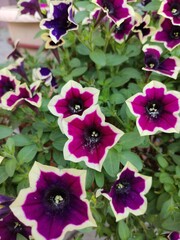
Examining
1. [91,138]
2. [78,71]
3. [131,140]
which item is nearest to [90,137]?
[91,138]

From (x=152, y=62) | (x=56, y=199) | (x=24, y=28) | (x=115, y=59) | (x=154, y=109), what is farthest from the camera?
(x=24, y=28)

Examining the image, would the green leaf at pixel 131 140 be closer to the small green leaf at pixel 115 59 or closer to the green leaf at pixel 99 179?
the green leaf at pixel 99 179

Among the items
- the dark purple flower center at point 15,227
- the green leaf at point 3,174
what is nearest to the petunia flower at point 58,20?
the green leaf at point 3,174

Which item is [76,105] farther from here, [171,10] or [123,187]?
[171,10]

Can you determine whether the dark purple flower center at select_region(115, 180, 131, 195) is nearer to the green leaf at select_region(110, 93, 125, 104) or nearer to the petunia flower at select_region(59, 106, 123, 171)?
the petunia flower at select_region(59, 106, 123, 171)

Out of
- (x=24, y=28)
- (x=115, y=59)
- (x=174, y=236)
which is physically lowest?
(x=24, y=28)

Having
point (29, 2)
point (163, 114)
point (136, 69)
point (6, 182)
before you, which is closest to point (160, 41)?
point (136, 69)
